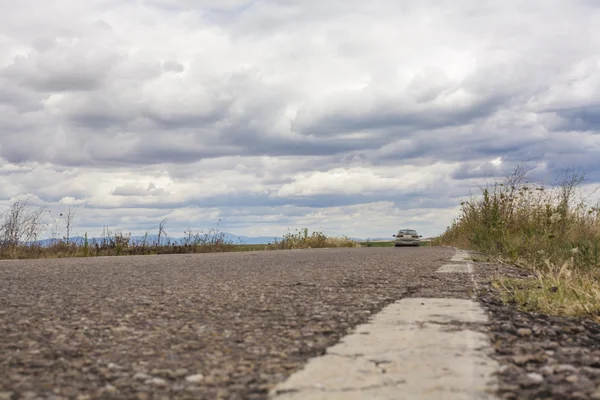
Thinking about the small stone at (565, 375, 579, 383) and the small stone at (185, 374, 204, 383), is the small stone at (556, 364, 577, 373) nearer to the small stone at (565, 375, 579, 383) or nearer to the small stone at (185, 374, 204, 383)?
the small stone at (565, 375, 579, 383)

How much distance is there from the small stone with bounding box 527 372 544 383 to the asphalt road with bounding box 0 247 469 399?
852mm

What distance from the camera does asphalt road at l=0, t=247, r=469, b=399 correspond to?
221 cm

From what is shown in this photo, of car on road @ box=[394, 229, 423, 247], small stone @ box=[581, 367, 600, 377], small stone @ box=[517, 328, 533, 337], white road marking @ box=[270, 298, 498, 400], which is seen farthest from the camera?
car on road @ box=[394, 229, 423, 247]

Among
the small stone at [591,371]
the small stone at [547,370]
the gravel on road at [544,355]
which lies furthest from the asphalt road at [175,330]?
the small stone at [591,371]

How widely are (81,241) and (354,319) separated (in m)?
14.1

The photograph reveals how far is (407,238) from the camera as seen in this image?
31.9 m

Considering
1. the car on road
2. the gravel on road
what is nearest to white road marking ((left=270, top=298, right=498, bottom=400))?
the gravel on road

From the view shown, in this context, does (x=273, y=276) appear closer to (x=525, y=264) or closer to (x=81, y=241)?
(x=525, y=264)

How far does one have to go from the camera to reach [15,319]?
12.0 ft

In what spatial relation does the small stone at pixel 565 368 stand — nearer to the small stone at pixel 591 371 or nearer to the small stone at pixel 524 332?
the small stone at pixel 591 371

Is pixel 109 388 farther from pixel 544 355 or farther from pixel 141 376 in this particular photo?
pixel 544 355

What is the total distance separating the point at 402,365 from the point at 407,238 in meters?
30.1

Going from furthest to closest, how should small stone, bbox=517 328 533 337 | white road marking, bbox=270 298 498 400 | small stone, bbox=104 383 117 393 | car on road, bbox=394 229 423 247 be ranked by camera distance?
1. car on road, bbox=394 229 423 247
2. small stone, bbox=517 328 533 337
3. small stone, bbox=104 383 117 393
4. white road marking, bbox=270 298 498 400

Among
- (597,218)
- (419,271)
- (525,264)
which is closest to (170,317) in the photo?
(419,271)
